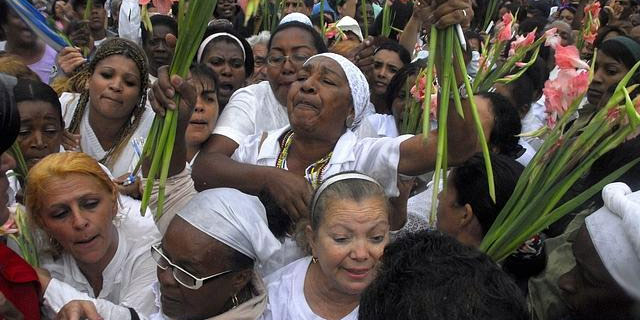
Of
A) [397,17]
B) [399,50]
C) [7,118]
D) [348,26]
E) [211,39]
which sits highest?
[7,118]

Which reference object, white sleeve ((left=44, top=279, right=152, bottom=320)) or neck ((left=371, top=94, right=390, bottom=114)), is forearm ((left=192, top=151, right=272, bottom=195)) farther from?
neck ((left=371, top=94, right=390, bottom=114))

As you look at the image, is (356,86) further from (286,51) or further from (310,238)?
(286,51)

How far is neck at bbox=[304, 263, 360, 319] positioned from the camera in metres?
2.08

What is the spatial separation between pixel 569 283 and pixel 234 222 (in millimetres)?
920

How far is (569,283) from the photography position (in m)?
1.71

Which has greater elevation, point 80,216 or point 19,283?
point 19,283

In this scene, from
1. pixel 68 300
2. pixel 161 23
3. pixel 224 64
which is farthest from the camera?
pixel 161 23

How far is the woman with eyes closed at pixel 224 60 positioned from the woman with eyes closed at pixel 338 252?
1859mm

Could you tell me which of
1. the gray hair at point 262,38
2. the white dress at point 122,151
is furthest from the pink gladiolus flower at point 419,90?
the gray hair at point 262,38

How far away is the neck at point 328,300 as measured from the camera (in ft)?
6.82

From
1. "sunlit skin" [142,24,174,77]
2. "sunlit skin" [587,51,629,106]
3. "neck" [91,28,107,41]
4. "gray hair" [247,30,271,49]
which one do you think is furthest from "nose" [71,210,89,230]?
"neck" [91,28,107,41]

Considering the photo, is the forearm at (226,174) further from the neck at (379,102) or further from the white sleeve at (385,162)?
the neck at (379,102)

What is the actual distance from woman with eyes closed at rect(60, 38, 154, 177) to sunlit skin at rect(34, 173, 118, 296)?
726 millimetres

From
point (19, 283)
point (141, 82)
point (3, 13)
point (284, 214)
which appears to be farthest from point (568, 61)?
point (3, 13)
